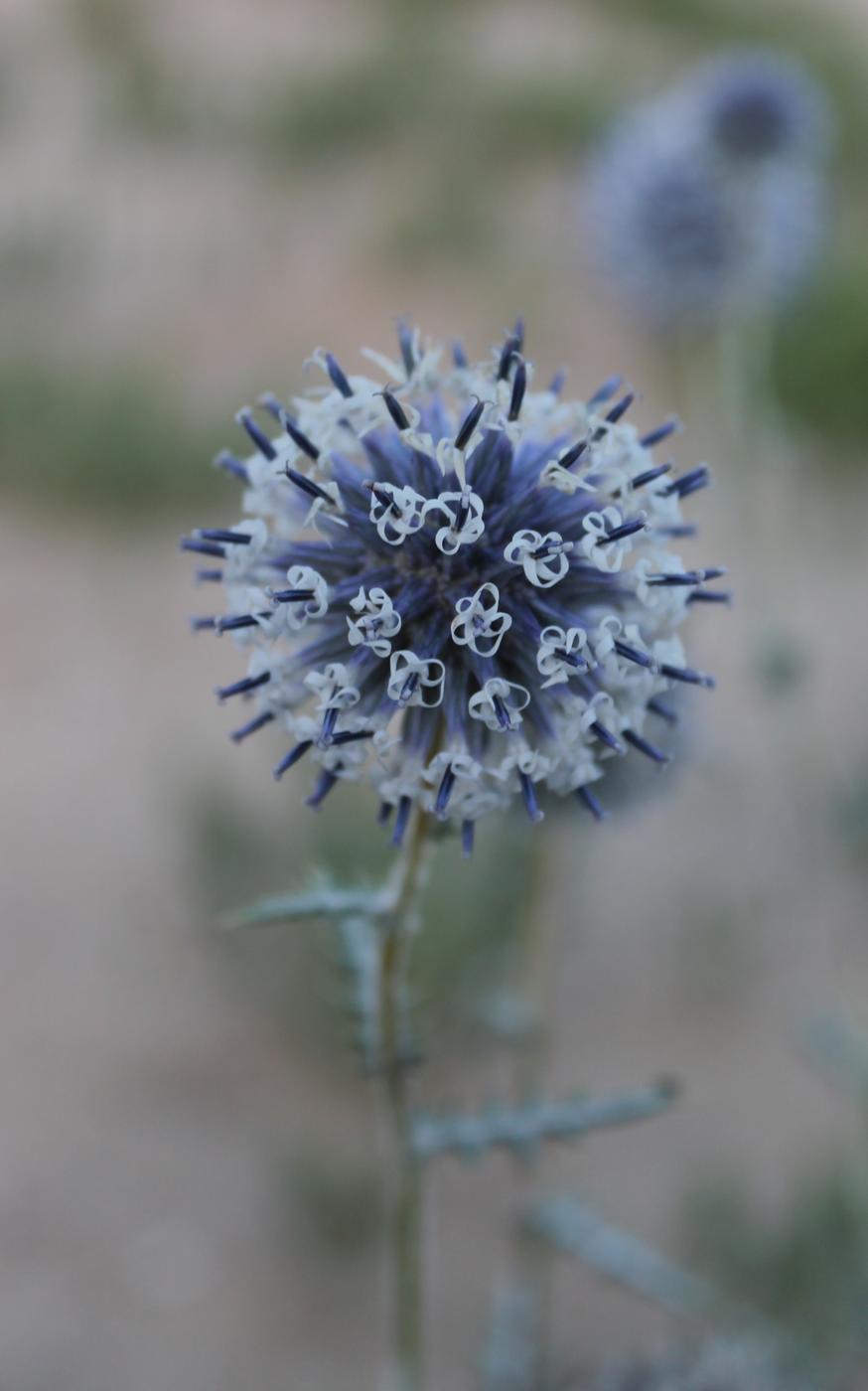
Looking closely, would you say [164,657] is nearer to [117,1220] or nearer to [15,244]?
[117,1220]

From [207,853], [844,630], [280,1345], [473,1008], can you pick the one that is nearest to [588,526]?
[473,1008]

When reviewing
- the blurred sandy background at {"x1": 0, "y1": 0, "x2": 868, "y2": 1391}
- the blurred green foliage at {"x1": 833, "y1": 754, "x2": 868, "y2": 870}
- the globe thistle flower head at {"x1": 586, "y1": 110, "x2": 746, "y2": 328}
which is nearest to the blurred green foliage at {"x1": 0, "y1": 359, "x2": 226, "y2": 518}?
the blurred sandy background at {"x1": 0, "y1": 0, "x2": 868, "y2": 1391}

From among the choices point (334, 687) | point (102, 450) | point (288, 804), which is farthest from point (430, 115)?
point (334, 687)

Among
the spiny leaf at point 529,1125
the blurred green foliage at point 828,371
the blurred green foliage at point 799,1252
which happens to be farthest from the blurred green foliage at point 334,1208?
the blurred green foliage at point 828,371

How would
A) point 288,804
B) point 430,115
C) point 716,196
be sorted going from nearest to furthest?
point 716,196 < point 288,804 < point 430,115

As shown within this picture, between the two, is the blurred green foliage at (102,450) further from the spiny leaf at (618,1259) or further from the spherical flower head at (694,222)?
the spiny leaf at (618,1259)

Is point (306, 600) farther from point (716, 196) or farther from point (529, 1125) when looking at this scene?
point (716, 196)

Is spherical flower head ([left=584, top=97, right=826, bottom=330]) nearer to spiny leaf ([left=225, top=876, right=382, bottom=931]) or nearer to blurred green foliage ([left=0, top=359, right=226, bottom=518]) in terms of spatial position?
spiny leaf ([left=225, top=876, right=382, bottom=931])
